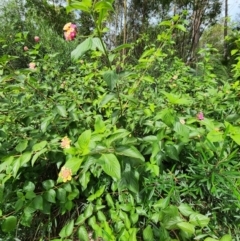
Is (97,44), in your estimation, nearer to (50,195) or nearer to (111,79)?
(111,79)

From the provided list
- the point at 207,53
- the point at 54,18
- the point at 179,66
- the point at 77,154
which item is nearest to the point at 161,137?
the point at 77,154

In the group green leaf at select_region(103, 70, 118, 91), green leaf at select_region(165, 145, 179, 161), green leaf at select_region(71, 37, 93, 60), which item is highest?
green leaf at select_region(71, 37, 93, 60)

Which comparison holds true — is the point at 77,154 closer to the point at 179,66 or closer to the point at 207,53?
the point at 207,53

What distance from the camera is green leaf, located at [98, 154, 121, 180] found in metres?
0.50

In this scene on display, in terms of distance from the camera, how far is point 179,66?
2223 millimetres

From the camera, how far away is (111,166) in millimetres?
501

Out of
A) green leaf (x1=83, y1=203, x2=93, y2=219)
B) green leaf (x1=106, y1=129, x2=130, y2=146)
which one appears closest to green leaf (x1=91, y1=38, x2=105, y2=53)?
green leaf (x1=106, y1=129, x2=130, y2=146)

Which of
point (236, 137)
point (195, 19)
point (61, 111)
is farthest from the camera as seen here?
point (195, 19)

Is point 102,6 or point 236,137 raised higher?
point 102,6

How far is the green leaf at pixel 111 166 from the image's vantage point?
0.50m

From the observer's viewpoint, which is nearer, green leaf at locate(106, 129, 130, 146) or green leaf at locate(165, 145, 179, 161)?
green leaf at locate(106, 129, 130, 146)

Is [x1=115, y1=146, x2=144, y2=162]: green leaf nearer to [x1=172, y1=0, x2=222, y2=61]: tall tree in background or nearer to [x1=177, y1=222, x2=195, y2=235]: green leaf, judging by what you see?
[x1=177, y1=222, x2=195, y2=235]: green leaf

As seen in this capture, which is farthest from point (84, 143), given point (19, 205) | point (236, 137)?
point (236, 137)

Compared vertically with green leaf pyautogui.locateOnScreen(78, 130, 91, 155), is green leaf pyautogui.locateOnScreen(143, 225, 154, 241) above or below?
below
